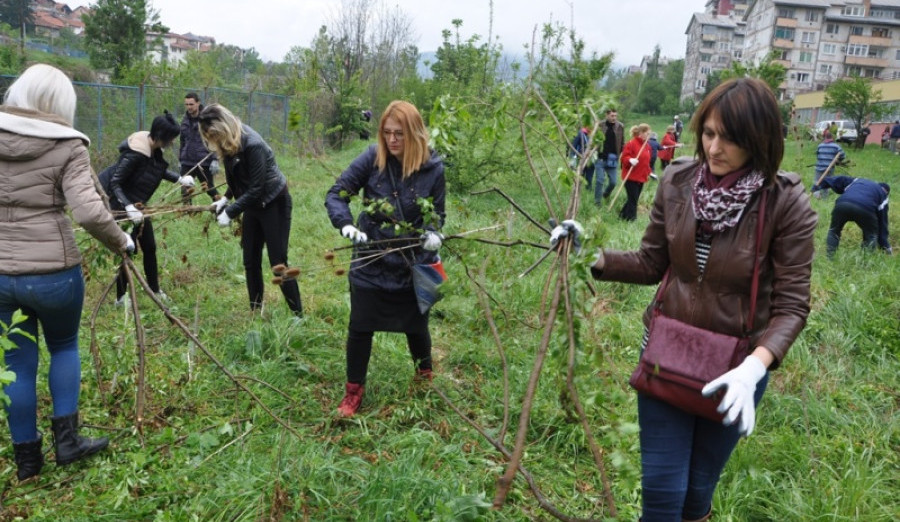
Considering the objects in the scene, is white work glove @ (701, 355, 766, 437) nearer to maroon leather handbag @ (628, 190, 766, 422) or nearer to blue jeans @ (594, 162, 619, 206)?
maroon leather handbag @ (628, 190, 766, 422)

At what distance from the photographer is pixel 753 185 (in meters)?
1.76

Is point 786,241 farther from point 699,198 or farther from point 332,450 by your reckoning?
point 332,450

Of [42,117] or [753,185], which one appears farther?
[42,117]

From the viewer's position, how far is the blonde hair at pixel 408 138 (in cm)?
320

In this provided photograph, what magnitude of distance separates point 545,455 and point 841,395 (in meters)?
2.07

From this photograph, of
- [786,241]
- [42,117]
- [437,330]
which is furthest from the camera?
[437,330]

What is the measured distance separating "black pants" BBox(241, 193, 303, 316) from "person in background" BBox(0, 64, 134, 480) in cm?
159

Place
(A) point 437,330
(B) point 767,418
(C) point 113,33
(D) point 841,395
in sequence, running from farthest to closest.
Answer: (C) point 113,33
(A) point 437,330
(D) point 841,395
(B) point 767,418

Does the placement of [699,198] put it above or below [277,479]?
above

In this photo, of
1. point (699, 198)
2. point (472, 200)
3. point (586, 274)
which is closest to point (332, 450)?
point (586, 274)

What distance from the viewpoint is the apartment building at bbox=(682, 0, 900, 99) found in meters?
61.6

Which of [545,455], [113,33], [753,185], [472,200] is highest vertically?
[113,33]

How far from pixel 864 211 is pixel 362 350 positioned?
5.83 m

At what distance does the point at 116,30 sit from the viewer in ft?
88.8
